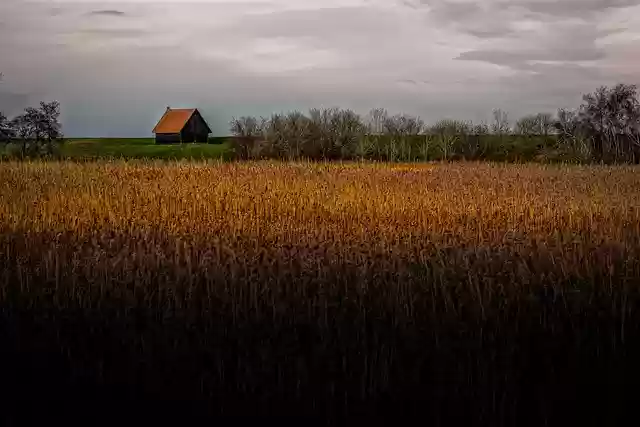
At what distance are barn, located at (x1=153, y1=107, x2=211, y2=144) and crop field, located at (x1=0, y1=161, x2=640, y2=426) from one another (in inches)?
1943

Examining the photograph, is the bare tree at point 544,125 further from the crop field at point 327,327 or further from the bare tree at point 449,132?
the crop field at point 327,327

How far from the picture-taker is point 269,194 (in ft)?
34.0

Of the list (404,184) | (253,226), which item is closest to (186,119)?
(404,184)

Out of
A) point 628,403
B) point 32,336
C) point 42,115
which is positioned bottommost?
point 628,403

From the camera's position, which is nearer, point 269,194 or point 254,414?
point 254,414

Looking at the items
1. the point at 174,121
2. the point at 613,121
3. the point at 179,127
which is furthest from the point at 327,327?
the point at 174,121

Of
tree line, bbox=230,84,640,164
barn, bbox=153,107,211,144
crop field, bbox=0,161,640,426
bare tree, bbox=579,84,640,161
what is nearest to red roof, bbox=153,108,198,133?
barn, bbox=153,107,211,144

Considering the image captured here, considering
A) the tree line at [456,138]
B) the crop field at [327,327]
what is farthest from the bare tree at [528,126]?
the crop field at [327,327]

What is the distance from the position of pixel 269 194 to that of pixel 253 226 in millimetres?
3231

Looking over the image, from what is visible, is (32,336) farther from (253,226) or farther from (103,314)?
(253,226)

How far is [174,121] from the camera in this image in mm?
55594

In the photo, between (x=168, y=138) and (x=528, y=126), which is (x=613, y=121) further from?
(x=168, y=138)

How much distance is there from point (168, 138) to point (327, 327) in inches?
2106

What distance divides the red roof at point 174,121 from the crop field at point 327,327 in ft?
164
